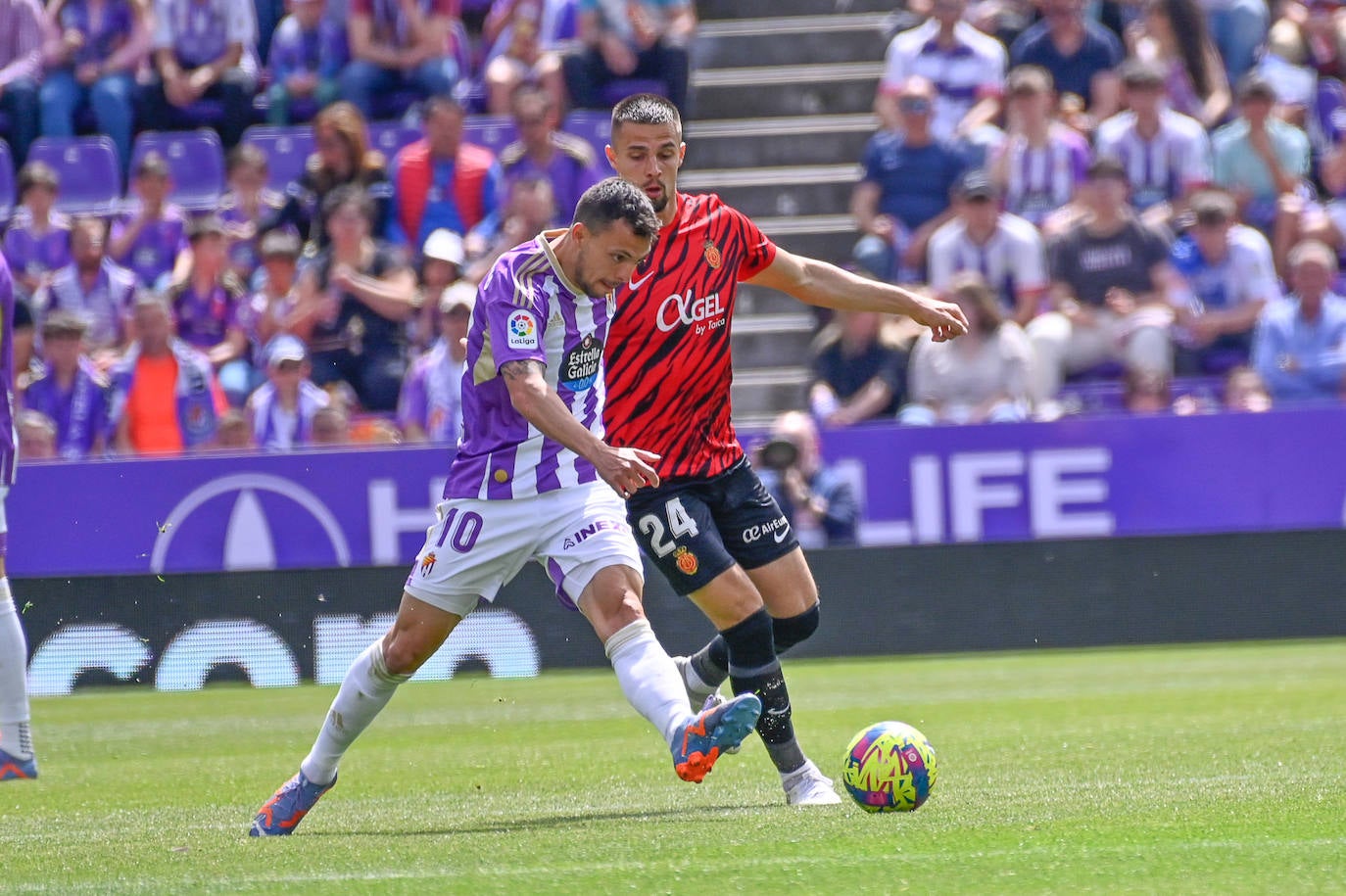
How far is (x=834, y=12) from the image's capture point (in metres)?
19.2

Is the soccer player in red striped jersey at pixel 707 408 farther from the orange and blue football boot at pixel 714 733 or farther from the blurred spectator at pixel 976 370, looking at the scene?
the blurred spectator at pixel 976 370

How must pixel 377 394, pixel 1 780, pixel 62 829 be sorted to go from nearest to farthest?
pixel 62 829 → pixel 1 780 → pixel 377 394

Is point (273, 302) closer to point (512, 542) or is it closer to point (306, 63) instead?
point (306, 63)

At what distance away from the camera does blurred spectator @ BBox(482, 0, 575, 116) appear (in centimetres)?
1731

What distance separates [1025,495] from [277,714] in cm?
543

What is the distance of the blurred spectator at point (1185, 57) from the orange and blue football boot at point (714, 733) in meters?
12.0

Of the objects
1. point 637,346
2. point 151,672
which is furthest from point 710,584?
point 151,672

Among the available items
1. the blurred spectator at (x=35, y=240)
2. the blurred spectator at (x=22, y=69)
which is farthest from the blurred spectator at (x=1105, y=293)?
the blurred spectator at (x=22, y=69)

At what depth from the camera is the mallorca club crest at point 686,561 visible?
22.4 ft

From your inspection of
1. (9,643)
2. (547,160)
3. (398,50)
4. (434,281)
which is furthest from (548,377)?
(398,50)

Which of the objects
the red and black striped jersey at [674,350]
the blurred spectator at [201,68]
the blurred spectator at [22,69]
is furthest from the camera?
the blurred spectator at [22,69]

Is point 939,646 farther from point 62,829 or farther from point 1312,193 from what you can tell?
point 62,829

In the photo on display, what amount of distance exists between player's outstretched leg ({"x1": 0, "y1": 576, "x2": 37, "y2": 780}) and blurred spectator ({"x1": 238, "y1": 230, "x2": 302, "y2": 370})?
293 inches

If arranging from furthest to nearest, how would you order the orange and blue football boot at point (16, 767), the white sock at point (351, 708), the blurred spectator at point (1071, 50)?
the blurred spectator at point (1071, 50), the orange and blue football boot at point (16, 767), the white sock at point (351, 708)
